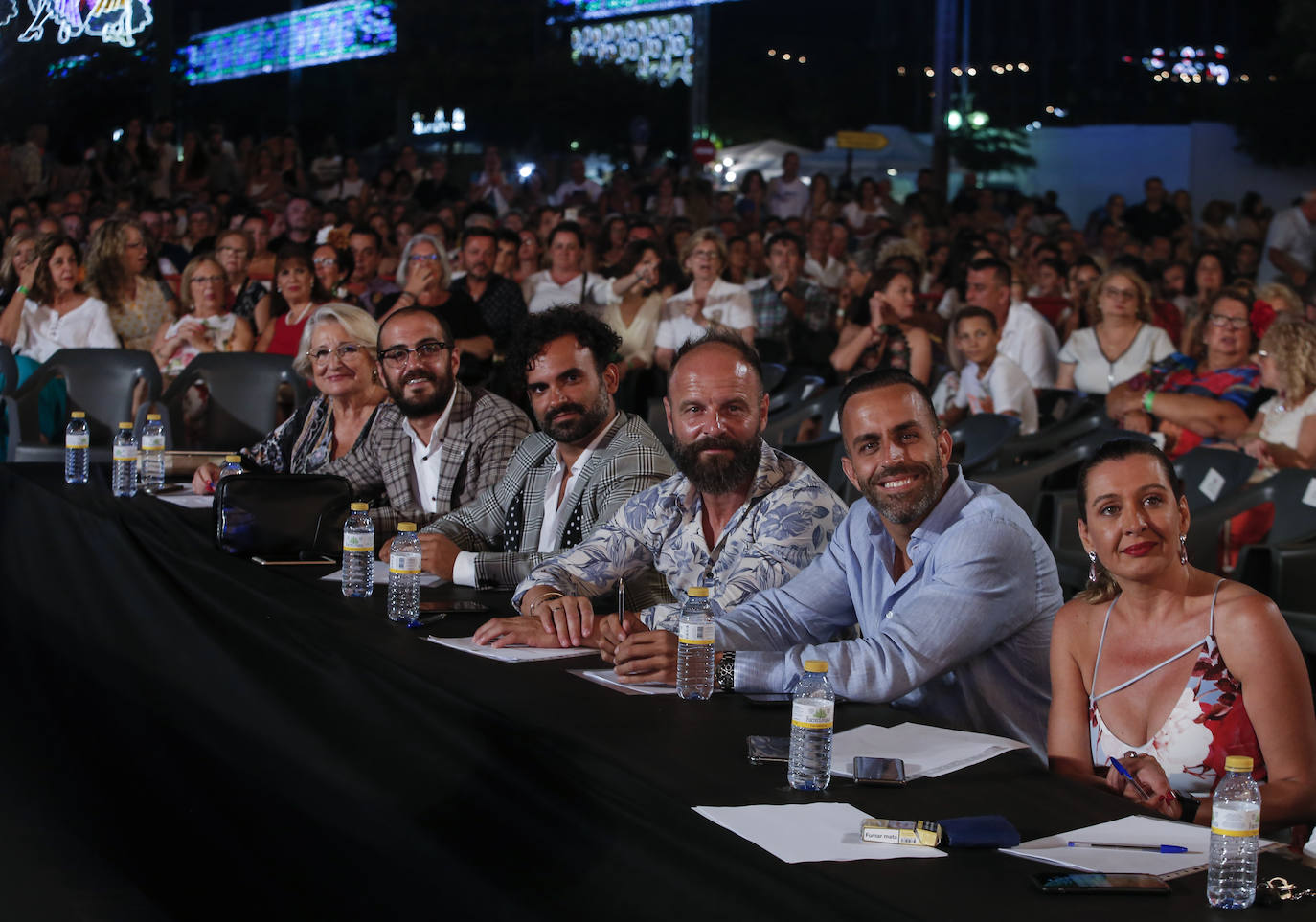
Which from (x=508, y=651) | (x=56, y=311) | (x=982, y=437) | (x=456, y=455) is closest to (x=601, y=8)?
(x=56, y=311)

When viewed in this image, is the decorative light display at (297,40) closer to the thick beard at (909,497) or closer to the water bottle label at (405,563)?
the water bottle label at (405,563)

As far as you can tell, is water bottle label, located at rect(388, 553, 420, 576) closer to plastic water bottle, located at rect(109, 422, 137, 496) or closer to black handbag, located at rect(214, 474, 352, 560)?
→ black handbag, located at rect(214, 474, 352, 560)

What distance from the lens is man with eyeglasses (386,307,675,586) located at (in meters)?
3.77

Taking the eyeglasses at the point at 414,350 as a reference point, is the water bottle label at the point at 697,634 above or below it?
below

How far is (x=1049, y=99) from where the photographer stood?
84.5ft

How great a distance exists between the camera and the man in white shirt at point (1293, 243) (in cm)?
995

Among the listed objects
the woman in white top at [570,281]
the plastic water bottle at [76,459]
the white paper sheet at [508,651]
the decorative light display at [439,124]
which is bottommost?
the white paper sheet at [508,651]

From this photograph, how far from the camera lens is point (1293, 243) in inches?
398

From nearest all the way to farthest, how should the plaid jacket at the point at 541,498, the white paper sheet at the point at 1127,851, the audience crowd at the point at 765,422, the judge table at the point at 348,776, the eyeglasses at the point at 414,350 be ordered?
the white paper sheet at the point at 1127,851, the judge table at the point at 348,776, the audience crowd at the point at 765,422, the plaid jacket at the point at 541,498, the eyeglasses at the point at 414,350

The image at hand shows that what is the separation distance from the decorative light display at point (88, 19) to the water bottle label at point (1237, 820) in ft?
38.5

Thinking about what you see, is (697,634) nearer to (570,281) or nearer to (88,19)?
(570,281)

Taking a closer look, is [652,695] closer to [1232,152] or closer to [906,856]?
[906,856]

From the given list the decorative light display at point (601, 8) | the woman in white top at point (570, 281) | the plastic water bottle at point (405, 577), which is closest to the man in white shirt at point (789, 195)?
the decorative light display at point (601, 8)

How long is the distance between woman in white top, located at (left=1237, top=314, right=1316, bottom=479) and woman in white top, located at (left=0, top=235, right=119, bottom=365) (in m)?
6.01
